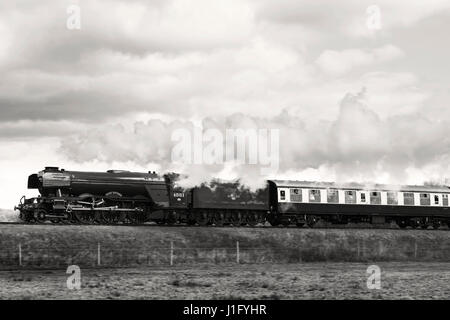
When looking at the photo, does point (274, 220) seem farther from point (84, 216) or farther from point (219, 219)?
point (84, 216)

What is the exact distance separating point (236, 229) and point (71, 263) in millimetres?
12290

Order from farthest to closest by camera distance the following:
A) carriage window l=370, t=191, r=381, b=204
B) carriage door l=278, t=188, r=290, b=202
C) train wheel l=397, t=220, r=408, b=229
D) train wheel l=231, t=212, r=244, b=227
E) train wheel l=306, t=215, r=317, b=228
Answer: train wheel l=397, t=220, r=408, b=229 → carriage window l=370, t=191, r=381, b=204 → train wheel l=306, t=215, r=317, b=228 → carriage door l=278, t=188, r=290, b=202 → train wheel l=231, t=212, r=244, b=227

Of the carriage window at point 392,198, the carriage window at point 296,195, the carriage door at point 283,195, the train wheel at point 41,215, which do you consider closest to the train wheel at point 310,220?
the carriage window at point 296,195

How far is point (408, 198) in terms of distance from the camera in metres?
53.7

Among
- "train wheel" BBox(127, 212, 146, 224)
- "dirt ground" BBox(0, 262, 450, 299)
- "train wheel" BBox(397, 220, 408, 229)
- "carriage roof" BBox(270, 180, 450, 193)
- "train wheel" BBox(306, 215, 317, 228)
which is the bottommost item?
"dirt ground" BBox(0, 262, 450, 299)

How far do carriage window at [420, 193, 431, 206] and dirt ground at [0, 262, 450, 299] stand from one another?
80.5ft

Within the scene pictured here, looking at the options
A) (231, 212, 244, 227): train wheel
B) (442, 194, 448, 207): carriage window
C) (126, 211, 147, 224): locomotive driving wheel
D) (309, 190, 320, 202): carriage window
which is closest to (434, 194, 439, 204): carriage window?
(442, 194, 448, 207): carriage window

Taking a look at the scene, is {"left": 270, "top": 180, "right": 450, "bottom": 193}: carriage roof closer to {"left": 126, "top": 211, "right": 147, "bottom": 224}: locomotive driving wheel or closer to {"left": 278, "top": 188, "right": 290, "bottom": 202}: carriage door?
{"left": 278, "top": 188, "right": 290, "bottom": 202}: carriage door

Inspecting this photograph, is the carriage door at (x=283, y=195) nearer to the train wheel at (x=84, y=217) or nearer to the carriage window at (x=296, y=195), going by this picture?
the carriage window at (x=296, y=195)

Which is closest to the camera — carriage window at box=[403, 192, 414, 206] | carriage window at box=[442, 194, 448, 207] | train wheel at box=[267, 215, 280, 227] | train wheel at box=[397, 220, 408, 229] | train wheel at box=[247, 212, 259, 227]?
train wheel at box=[247, 212, 259, 227]

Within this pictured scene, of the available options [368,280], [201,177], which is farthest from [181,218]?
[368,280]

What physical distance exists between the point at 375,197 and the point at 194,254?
71.2 feet

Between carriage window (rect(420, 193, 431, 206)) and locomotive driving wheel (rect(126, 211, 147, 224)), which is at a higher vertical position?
carriage window (rect(420, 193, 431, 206))

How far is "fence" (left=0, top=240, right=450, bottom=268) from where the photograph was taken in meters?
32.0
